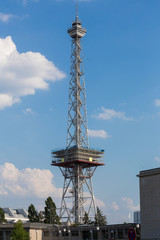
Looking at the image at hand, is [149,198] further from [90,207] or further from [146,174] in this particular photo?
[90,207]

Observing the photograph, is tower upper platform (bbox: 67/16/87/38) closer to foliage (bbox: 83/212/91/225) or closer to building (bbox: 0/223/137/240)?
foliage (bbox: 83/212/91/225)

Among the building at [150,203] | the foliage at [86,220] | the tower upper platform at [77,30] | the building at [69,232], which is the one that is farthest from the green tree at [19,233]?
the tower upper platform at [77,30]

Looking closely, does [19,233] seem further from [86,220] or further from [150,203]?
[86,220]

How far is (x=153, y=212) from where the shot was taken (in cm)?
7806

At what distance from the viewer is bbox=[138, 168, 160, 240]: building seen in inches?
3056

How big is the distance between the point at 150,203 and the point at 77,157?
311 feet

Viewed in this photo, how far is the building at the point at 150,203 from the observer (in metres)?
77.6

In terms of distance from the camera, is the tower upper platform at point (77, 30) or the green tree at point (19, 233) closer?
the green tree at point (19, 233)

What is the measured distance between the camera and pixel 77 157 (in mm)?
172375

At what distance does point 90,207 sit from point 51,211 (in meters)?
19.2

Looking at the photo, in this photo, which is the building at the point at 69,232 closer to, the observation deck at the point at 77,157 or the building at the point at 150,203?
the building at the point at 150,203

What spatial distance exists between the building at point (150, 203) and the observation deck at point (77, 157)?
9255cm

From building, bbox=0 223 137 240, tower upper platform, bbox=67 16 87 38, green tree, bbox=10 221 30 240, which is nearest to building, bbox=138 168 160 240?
building, bbox=0 223 137 240

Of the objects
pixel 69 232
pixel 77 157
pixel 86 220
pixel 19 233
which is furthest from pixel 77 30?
pixel 19 233
